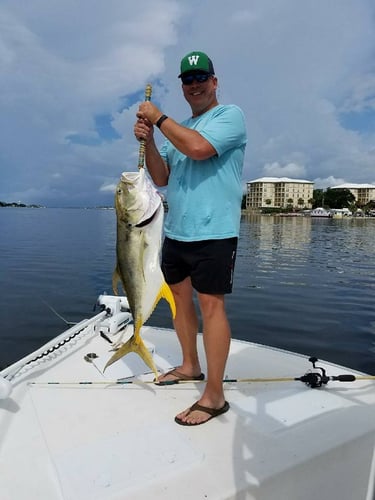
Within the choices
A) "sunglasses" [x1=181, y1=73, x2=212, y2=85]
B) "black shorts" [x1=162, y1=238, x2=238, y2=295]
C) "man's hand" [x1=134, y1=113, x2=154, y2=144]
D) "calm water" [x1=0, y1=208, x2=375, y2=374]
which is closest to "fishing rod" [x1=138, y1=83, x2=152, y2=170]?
"man's hand" [x1=134, y1=113, x2=154, y2=144]

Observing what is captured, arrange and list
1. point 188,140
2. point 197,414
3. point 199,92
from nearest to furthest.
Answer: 1. point 188,140
2. point 197,414
3. point 199,92

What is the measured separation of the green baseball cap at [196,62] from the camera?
3.06 m

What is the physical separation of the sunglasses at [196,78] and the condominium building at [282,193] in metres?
162

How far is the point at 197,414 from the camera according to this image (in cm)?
297

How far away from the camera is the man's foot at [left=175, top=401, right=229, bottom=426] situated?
115 inches

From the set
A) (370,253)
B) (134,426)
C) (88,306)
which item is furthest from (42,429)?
(370,253)

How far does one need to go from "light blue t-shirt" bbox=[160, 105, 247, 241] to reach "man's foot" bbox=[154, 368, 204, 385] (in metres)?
1.29

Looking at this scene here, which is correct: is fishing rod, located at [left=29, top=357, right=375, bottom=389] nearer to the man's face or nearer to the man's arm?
the man's arm

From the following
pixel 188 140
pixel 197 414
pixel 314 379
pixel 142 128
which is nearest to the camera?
pixel 188 140

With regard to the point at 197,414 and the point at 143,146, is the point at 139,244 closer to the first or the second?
the point at 143,146

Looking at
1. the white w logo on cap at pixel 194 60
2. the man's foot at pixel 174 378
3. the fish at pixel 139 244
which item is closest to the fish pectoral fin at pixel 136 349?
the fish at pixel 139 244

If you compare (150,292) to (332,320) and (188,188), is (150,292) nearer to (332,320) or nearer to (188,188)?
(188,188)

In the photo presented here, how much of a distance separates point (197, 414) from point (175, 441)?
330 mm

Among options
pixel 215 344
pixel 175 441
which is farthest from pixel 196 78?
pixel 175 441
